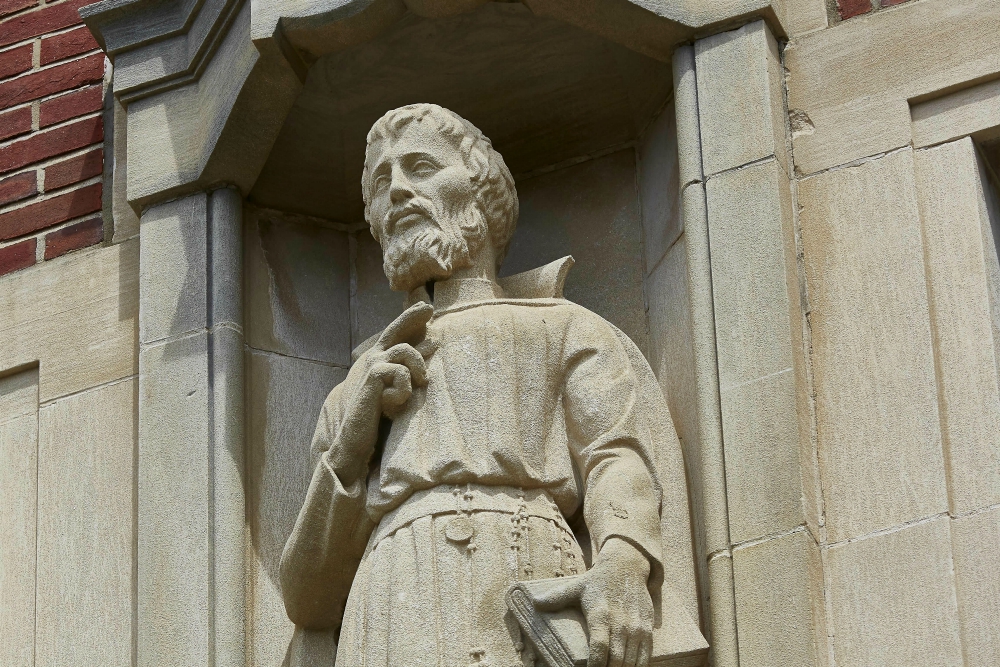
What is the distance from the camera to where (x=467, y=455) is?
15.8ft

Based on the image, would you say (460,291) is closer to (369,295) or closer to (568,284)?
(568,284)

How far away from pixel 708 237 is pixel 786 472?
2.01 feet

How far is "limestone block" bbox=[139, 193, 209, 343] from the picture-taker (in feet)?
18.6

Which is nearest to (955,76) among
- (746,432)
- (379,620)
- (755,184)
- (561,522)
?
(755,184)

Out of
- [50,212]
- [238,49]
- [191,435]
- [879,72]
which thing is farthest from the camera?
[50,212]

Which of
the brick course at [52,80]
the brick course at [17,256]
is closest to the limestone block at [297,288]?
the brick course at [17,256]

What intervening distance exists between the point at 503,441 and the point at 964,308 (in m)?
1.04

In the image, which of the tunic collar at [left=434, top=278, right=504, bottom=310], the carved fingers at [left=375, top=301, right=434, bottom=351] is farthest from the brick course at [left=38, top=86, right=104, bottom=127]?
the carved fingers at [left=375, top=301, right=434, bottom=351]

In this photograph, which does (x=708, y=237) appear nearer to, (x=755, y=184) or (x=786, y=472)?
(x=755, y=184)

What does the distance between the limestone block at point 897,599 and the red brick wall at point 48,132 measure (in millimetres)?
2335

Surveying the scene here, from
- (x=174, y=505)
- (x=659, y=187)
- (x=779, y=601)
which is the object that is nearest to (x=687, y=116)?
(x=659, y=187)

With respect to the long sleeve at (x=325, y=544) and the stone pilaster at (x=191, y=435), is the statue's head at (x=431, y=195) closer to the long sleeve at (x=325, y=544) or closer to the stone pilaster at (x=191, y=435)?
the long sleeve at (x=325, y=544)

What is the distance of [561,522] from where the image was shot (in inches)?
191

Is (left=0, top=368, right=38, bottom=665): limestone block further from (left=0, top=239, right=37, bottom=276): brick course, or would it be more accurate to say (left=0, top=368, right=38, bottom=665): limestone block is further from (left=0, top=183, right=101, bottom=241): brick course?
(left=0, top=183, right=101, bottom=241): brick course
